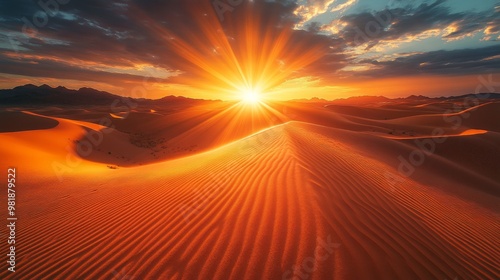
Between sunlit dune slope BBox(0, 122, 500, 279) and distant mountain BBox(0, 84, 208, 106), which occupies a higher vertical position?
sunlit dune slope BBox(0, 122, 500, 279)

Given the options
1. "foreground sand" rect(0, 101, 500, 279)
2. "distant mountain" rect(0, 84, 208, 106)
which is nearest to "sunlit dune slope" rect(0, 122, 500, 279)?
"foreground sand" rect(0, 101, 500, 279)

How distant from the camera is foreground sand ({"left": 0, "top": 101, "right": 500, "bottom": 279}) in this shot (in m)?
3.00

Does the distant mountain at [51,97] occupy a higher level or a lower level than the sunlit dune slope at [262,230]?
lower

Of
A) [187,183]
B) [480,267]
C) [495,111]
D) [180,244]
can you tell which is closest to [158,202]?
[187,183]

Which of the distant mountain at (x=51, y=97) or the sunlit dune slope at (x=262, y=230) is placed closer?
the sunlit dune slope at (x=262, y=230)

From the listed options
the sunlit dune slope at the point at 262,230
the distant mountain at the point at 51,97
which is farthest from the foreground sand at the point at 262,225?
the distant mountain at the point at 51,97

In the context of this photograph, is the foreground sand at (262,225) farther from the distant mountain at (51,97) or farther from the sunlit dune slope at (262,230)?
the distant mountain at (51,97)

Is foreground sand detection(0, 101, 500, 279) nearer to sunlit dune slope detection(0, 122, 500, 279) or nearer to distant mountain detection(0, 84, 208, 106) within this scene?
sunlit dune slope detection(0, 122, 500, 279)

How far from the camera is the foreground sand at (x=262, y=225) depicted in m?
3.00

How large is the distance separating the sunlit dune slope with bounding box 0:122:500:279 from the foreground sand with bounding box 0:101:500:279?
0.02 metres

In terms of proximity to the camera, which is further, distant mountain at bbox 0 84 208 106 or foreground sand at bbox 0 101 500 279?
distant mountain at bbox 0 84 208 106

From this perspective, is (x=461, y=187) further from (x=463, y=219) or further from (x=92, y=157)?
(x=92, y=157)

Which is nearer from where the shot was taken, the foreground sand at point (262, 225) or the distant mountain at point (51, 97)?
the foreground sand at point (262, 225)

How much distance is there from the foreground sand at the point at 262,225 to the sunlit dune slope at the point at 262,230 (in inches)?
0.7
